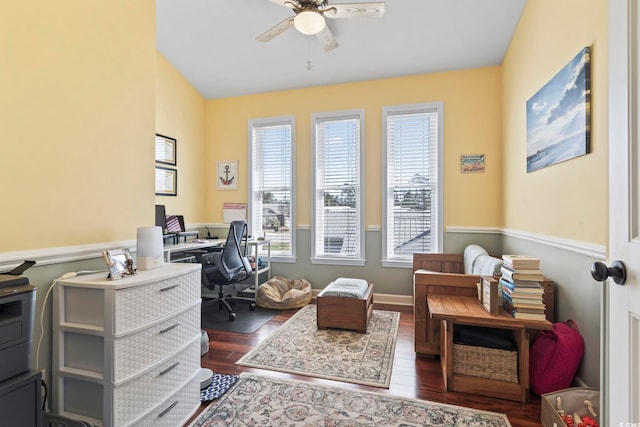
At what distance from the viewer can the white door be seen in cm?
78

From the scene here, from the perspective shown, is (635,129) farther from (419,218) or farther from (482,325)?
(419,218)

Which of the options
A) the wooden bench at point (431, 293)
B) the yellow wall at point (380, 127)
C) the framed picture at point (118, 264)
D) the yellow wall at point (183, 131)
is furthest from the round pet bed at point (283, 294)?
the framed picture at point (118, 264)

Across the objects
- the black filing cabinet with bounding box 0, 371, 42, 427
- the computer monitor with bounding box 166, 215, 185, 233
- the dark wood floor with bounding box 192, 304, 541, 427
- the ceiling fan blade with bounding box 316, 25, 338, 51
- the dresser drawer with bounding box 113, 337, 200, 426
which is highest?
the ceiling fan blade with bounding box 316, 25, 338, 51

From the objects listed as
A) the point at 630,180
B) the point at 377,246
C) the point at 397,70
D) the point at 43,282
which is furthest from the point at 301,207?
the point at 630,180

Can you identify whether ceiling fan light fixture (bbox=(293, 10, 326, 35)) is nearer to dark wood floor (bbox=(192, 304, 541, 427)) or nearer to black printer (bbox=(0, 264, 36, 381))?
black printer (bbox=(0, 264, 36, 381))

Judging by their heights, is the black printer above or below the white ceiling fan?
below

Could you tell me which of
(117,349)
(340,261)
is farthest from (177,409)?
(340,261)

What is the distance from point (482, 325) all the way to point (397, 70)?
3057 mm

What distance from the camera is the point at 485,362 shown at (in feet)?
6.37

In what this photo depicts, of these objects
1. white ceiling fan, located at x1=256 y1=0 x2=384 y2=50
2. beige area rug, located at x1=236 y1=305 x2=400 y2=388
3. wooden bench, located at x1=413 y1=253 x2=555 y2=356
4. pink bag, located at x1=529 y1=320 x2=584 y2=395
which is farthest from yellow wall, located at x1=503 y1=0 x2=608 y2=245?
beige area rug, located at x1=236 y1=305 x2=400 y2=388

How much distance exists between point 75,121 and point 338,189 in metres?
2.95

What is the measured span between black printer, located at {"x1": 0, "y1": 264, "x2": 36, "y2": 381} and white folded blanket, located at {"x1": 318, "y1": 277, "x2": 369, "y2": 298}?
2.18 meters

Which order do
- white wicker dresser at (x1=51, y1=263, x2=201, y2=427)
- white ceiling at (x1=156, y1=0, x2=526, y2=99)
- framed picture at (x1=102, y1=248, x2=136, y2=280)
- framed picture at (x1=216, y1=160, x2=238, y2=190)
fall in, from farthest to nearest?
framed picture at (x1=216, y1=160, x2=238, y2=190), white ceiling at (x1=156, y1=0, x2=526, y2=99), framed picture at (x1=102, y1=248, x2=136, y2=280), white wicker dresser at (x1=51, y1=263, x2=201, y2=427)

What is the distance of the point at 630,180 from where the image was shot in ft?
2.62
